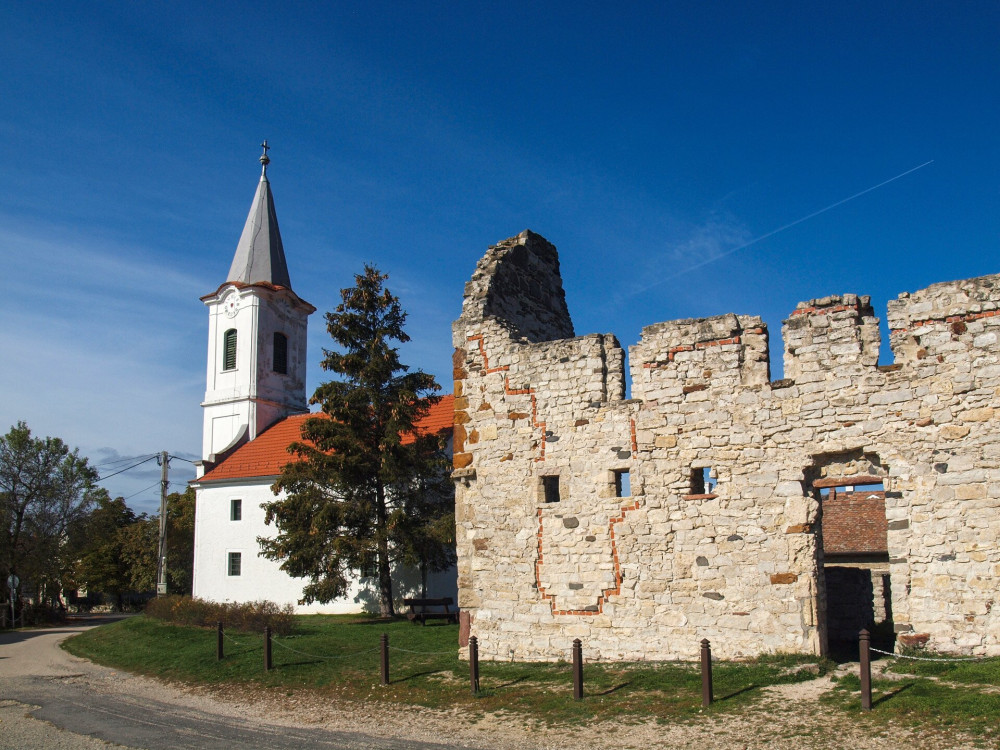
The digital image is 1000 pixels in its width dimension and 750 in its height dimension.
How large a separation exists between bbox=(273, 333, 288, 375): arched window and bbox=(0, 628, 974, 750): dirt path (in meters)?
25.3

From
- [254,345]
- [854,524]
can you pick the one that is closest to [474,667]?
[854,524]

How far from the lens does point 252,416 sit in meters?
36.7

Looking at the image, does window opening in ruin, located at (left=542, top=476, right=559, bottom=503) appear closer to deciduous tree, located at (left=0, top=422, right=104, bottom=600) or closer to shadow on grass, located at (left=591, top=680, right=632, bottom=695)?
shadow on grass, located at (left=591, top=680, right=632, bottom=695)

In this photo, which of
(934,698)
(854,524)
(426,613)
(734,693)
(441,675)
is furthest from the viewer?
(854,524)

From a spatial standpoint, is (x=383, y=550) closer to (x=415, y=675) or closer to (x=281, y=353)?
(x=415, y=675)

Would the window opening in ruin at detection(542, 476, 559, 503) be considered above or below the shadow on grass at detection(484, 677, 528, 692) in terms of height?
above

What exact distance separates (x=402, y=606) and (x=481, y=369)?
52.8ft

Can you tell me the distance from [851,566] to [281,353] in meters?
30.5

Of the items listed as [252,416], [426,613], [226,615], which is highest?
[252,416]

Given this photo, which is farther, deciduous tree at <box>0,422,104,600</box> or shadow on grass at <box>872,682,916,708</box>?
deciduous tree at <box>0,422,104,600</box>

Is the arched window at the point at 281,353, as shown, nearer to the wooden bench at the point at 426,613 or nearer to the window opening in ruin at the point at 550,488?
the wooden bench at the point at 426,613

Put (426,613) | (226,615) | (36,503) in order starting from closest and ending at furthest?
(226,615), (426,613), (36,503)

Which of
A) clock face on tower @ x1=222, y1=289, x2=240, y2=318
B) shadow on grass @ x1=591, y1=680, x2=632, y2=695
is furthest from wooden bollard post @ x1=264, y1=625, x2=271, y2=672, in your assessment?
clock face on tower @ x1=222, y1=289, x2=240, y2=318

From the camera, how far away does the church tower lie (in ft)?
122
